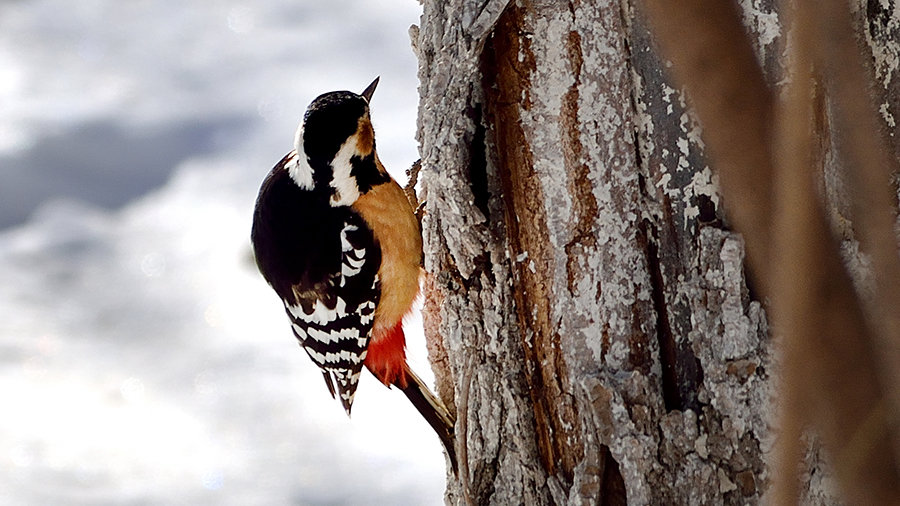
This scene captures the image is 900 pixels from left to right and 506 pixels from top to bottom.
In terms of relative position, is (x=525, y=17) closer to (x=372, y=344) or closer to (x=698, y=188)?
(x=698, y=188)

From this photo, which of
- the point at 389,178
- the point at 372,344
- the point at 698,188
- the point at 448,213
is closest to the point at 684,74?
the point at 698,188

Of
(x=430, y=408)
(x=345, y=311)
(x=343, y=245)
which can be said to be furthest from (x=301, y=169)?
(x=430, y=408)

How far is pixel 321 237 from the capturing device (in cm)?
233

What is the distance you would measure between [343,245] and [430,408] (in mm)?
501

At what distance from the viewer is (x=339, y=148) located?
227 cm

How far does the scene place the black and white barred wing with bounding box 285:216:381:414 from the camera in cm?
226

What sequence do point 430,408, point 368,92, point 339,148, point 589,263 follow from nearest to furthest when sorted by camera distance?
point 589,263 < point 430,408 < point 339,148 < point 368,92

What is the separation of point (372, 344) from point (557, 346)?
111cm

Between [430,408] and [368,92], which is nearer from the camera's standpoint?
[430,408]

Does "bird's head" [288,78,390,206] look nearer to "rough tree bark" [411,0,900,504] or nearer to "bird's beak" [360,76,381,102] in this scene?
"bird's beak" [360,76,381,102]

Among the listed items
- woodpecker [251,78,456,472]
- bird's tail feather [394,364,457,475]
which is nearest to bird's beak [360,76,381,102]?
woodpecker [251,78,456,472]

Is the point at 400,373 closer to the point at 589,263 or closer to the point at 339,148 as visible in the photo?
the point at 339,148

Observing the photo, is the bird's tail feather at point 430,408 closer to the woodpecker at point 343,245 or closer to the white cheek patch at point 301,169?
the woodpecker at point 343,245

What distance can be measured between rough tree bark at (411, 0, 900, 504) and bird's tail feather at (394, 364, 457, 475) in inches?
5.7
